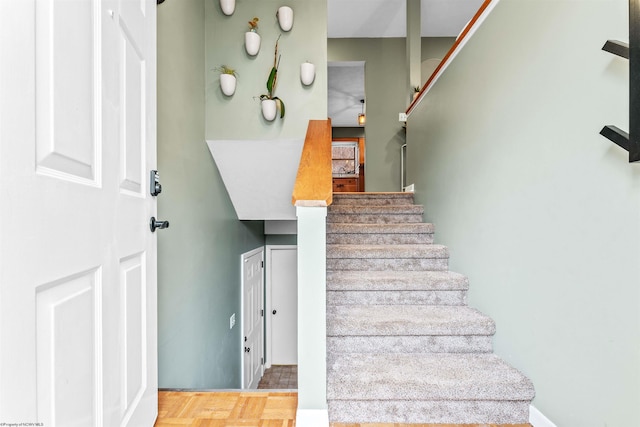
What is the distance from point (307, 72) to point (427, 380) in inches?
83.3

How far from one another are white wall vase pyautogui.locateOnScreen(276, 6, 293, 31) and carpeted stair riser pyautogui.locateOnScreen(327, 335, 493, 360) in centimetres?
218

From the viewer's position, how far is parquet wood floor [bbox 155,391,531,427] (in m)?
1.40

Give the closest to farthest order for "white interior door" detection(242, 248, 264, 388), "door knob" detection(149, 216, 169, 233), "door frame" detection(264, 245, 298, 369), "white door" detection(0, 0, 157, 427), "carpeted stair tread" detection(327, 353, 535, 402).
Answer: "white door" detection(0, 0, 157, 427)
"door knob" detection(149, 216, 169, 233)
"carpeted stair tread" detection(327, 353, 535, 402)
"white interior door" detection(242, 248, 264, 388)
"door frame" detection(264, 245, 298, 369)

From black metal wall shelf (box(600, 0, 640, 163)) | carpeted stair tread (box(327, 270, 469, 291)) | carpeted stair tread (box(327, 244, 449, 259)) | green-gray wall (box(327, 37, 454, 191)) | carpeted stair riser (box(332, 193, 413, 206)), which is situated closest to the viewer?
black metal wall shelf (box(600, 0, 640, 163))

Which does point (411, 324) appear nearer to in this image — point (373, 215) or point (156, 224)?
point (156, 224)

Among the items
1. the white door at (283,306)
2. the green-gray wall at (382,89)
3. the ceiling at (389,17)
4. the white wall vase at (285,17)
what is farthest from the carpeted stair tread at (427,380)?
the ceiling at (389,17)

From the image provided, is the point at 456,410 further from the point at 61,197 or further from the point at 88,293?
the point at 61,197

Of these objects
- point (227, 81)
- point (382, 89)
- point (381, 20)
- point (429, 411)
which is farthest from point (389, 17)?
point (429, 411)

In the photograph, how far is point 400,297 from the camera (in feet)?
7.26

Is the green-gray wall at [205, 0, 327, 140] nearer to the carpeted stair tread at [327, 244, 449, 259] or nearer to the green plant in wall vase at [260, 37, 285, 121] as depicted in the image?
the green plant in wall vase at [260, 37, 285, 121]

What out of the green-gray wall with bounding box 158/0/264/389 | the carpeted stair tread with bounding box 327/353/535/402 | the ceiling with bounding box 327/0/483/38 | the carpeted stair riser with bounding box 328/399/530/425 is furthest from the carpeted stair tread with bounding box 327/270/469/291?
the ceiling with bounding box 327/0/483/38

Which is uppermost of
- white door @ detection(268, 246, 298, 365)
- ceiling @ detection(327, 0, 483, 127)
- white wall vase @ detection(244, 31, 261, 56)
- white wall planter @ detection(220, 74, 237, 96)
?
ceiling @ detection(327, 0, 483, 127)

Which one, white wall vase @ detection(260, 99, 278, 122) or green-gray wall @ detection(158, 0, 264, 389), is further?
white wall vase @ detection(260, 99, 278, 122)

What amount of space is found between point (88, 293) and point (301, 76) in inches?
87.4
